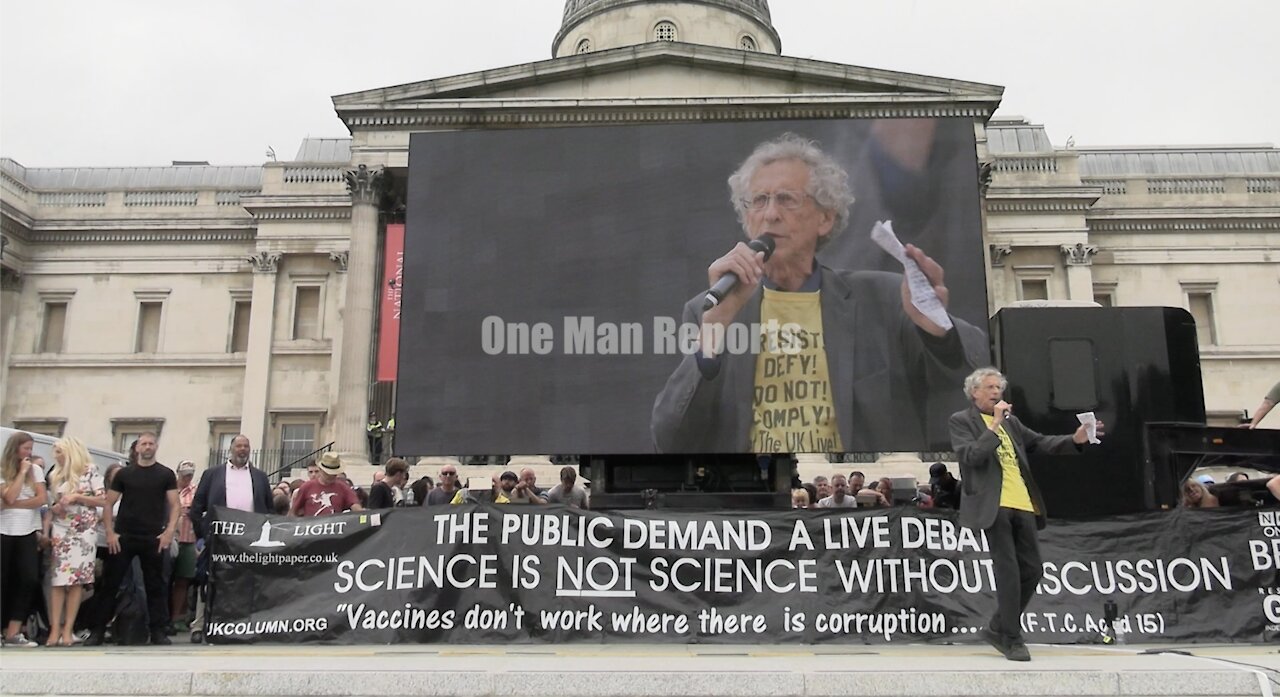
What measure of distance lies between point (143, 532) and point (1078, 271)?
31.7m

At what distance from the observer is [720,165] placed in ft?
46.3

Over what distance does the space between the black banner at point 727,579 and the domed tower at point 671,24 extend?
103ft

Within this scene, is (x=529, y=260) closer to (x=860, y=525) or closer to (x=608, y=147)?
(x=608, y=147)

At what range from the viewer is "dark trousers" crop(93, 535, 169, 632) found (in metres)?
8.39

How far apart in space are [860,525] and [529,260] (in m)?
6.98

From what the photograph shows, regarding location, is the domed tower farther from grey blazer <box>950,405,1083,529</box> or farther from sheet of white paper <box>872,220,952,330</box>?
grey blazer <box>950,405,1083,529</box>

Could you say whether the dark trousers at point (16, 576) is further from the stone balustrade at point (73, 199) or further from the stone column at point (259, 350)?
the stone balustrade at point (73, 199)

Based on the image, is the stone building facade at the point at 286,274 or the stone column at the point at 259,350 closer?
the stone column at the point at 259,350

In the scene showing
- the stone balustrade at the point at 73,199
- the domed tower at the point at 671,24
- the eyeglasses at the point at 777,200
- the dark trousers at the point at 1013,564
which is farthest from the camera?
the stone balustrade at the point at 73,199

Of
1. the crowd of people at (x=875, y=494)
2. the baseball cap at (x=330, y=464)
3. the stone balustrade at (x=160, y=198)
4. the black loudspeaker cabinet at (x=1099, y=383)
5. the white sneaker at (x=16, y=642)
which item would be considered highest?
the stone balustrade at (x=160, y=198)

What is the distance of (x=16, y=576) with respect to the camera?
8125 mm

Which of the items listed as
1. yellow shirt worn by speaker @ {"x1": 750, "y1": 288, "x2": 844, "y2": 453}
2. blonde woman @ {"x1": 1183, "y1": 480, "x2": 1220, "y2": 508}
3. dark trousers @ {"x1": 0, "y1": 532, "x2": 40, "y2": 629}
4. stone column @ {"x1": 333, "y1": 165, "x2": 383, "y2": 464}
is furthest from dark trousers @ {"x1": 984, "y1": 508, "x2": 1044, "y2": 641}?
stone column @ {"x1": 333, "y1": 165, "x2": 383, "y2": 464}

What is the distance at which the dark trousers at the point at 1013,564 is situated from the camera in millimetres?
6141

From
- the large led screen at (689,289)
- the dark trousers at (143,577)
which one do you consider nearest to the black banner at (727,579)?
the dark trousers at (143,577)
